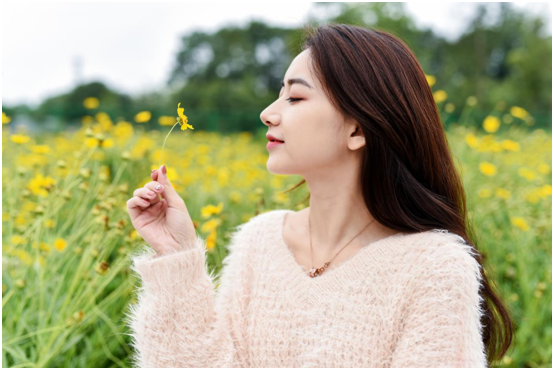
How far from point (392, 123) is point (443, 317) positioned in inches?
15.0

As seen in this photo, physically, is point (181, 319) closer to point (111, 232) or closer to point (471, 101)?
point (111, 232)

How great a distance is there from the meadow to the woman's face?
0.48m

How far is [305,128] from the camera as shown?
3.49ft

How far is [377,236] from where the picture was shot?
1.16m

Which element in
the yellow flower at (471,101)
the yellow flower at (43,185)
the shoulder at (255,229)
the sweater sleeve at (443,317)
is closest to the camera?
the sweater sleeve at (443,317)

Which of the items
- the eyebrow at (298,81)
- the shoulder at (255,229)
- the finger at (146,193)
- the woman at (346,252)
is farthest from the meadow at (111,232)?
the eyebrow at (298,81)

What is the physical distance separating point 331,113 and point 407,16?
1026 inches

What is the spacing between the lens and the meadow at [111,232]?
157 cm

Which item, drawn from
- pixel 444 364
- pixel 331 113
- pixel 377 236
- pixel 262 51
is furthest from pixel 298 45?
pixel 262 51

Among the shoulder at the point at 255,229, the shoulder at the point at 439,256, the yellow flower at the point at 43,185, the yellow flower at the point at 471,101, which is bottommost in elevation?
the yellow flower at the point at 471,101

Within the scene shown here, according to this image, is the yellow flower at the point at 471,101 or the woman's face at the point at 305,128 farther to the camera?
the yellow flower at the point at 471,101

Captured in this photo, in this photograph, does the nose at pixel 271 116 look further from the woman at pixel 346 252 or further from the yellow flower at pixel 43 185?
the yellow flower at pixel 43 185

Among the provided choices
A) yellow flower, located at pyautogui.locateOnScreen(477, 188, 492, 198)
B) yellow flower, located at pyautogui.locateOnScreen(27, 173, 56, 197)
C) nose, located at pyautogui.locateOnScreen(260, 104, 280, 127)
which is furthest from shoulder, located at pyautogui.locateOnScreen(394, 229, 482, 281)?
yellow flower, located at pyautogui.locateOnScreen(477, 188, 492, 198)

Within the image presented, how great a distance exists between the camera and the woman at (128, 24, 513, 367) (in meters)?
1.03
